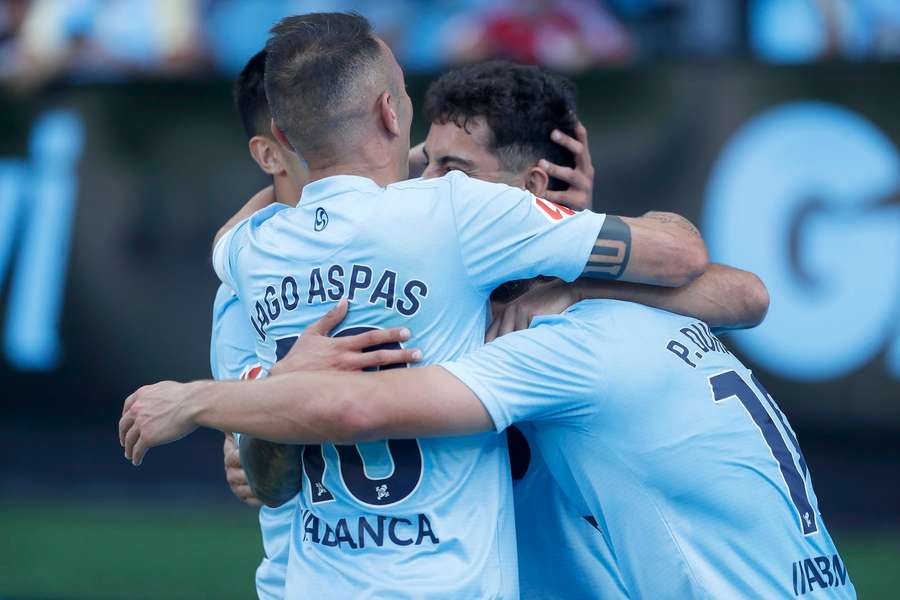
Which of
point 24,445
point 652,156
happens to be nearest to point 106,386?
point 24,445

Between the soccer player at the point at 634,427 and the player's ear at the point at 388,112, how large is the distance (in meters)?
0.56

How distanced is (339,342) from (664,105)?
181 inches

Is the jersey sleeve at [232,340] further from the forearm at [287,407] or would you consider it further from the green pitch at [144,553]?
the green pitch at [144,553]

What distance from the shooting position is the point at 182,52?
847 cm

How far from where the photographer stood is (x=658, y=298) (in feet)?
9.13

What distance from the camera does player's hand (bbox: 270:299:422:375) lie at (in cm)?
256

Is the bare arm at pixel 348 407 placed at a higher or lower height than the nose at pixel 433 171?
lower

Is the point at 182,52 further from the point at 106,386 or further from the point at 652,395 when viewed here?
the point at 652,395

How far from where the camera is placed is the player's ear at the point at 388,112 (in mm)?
2732

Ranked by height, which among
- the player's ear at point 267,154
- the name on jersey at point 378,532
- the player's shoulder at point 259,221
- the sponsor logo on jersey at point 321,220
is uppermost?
the player's ear at point 267,154

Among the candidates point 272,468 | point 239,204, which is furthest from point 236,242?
point 239,204

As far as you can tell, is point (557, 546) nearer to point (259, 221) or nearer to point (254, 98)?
point (259, 221)

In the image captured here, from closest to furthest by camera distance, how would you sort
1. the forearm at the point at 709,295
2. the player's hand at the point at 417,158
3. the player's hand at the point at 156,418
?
1. the player's hand at the point at 156,418
2. the forearm at the point at 709,295
3. the player's hand at the point at 417,158

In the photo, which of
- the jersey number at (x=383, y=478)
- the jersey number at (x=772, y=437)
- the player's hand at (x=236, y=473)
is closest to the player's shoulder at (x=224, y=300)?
the player's hand at (x=236, y=473)
